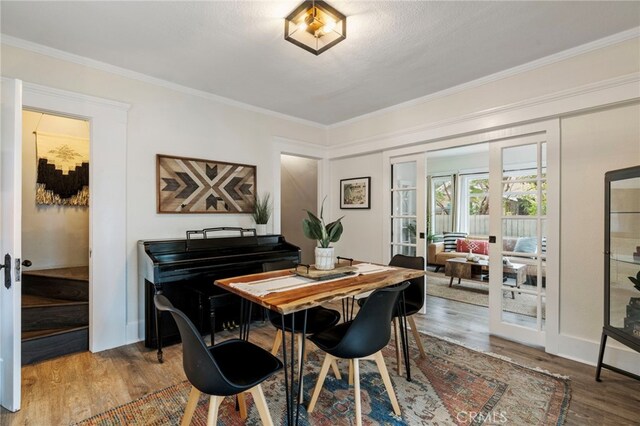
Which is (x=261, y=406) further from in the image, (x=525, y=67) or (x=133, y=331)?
(x=525, y=67)

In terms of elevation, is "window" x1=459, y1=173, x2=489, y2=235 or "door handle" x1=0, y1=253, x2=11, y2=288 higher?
"window" x1=459, y1=173, x2=489, y2=235

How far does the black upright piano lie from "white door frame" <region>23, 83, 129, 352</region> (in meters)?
0.22

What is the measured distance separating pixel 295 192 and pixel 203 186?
2.43m

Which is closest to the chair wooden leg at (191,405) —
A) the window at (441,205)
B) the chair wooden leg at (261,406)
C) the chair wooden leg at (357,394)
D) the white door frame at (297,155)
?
the chair wooden leg at (261,406)

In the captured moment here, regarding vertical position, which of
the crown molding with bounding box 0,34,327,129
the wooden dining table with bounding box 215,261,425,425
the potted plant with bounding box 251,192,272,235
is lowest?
the wooden dining table with bounding box 215,261,425,425

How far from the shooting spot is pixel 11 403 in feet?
5.92

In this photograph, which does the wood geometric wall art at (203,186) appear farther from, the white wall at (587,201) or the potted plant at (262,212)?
the white wall at (587,201)

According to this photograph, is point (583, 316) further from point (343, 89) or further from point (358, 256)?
point (343, 89)

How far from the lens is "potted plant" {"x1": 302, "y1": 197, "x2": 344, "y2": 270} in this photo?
6.64 ft

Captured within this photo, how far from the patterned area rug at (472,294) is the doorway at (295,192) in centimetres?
234

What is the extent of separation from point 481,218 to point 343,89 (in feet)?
17.4

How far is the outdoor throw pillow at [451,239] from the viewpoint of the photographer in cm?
681

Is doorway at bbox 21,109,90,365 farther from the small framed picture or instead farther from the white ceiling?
the small framed picture

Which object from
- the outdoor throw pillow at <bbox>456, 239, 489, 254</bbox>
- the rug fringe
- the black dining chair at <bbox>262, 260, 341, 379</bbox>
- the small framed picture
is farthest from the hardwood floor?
the outdoor throw pillow at <bbox>456, 239, 489, 254</bbox>
